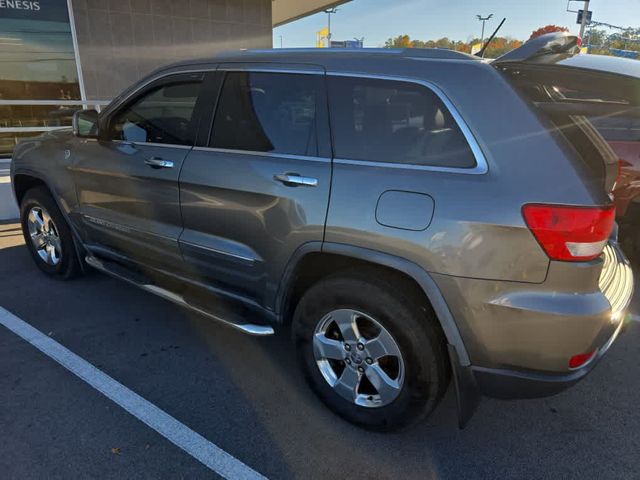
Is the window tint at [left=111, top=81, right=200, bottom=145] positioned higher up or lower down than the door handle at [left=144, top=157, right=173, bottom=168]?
higher up

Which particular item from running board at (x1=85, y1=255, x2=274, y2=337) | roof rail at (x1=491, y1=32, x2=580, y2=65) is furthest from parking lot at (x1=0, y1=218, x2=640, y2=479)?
roof rail at (x1=491, y1=32, x2=580, y2=65)

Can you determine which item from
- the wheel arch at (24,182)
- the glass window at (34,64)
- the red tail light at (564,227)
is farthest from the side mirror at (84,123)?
the glass window at (34,64)

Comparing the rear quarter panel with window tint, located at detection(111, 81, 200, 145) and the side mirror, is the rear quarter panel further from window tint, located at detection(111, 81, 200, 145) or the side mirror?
the side mirror

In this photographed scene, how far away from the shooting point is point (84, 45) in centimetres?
990

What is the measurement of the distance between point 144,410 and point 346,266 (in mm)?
1383

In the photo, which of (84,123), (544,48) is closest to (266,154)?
(544,48)

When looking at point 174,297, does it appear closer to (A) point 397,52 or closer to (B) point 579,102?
(A) point 397,52

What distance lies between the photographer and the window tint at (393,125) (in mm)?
2066

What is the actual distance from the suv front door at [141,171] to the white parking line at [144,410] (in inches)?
31.1

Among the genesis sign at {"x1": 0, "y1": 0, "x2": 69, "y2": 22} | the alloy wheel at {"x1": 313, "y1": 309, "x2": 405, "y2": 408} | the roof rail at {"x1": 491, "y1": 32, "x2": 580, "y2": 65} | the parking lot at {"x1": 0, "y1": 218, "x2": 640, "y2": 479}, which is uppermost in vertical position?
the genesis sign at {"x1": 0, "y1": 0, "x2": 69, "y2": 22}

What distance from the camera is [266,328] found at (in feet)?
8.83

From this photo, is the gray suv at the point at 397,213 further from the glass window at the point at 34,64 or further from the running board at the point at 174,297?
the glass window at the point at 34,64

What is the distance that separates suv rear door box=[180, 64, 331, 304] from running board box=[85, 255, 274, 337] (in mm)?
169

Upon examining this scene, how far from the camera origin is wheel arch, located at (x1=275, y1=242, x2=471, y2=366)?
2.06 m
